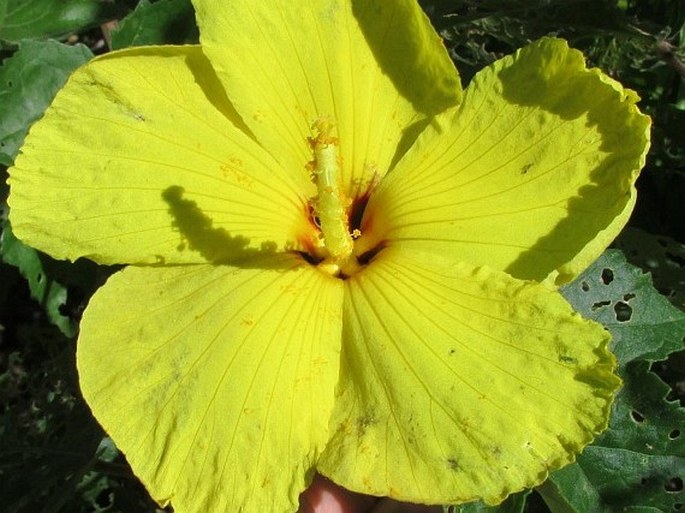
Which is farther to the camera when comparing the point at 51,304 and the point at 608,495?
the point at 51,304

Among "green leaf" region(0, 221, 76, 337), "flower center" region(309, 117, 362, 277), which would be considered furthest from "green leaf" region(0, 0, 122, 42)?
"flower center" region(309, 117, 362, 277)

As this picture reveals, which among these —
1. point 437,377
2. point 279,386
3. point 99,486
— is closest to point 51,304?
point 99,486

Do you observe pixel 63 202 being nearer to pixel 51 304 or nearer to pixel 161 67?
pixel 161 67

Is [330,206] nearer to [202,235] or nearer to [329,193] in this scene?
[329,193]

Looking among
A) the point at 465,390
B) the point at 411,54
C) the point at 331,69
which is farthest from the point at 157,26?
the point at 465,390

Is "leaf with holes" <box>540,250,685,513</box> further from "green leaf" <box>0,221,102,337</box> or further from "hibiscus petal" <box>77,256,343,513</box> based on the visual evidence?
"green leaf" <box>0,221,102,337</box>
